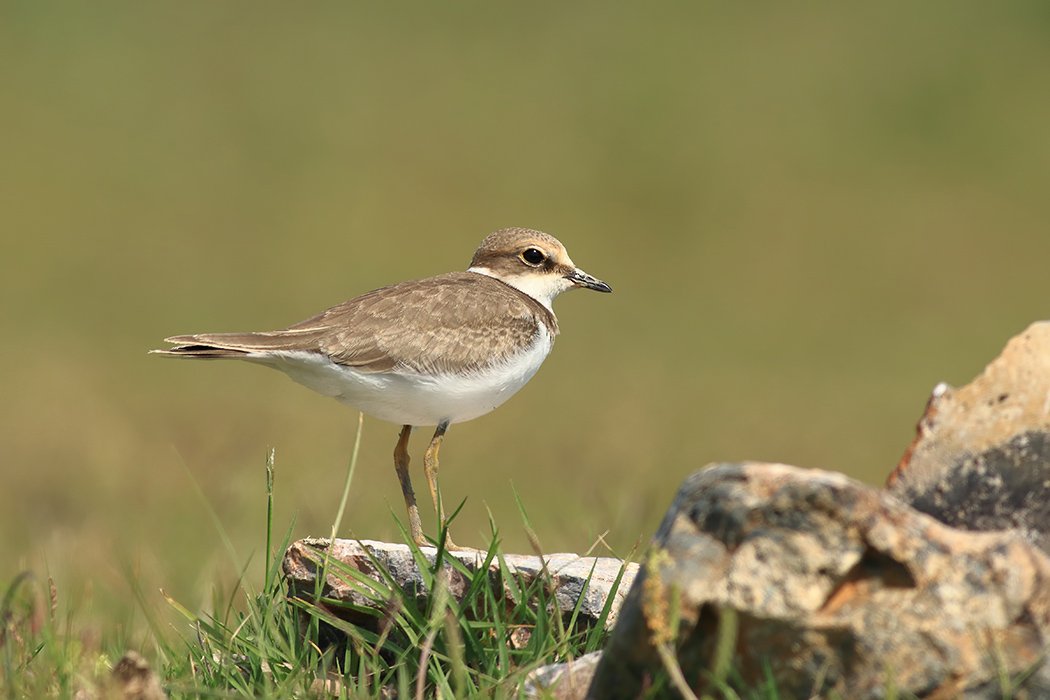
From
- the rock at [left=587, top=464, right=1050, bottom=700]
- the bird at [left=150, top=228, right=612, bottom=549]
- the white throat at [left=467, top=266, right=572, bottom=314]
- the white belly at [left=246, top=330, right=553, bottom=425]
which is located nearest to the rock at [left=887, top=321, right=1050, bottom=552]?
the rock at [left=587, top=464, right=1050, bottom=700]

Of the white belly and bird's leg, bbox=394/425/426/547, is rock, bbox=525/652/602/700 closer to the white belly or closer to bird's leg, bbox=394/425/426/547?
bird's leg, bbox=394/425/426/547

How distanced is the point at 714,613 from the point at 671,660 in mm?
306

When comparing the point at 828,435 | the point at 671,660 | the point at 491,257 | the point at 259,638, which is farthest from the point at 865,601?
the point at 828,435

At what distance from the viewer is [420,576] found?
385 cm

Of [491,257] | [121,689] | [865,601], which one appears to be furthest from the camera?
[491,257]

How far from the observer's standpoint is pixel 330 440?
39.2ft

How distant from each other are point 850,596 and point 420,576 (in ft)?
5.43

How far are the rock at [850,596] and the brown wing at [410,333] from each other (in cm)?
240

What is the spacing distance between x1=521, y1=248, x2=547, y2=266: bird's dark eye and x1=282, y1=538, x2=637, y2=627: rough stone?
237 centimetres

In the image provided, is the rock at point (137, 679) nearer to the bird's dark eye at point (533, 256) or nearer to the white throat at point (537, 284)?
the white throat at point (537, 284)

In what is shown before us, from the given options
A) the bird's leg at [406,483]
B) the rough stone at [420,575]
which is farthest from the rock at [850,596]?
the bird's leg at [406,483]

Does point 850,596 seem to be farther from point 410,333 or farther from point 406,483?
point 406,483

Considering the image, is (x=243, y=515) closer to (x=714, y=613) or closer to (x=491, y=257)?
(x=491, y=257)

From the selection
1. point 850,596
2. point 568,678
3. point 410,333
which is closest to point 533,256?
point 410,333
